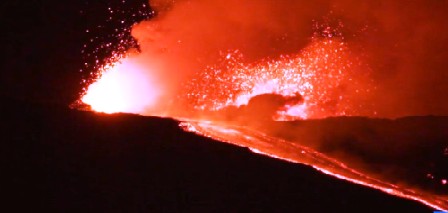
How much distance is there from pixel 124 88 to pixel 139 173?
1606 millimetres

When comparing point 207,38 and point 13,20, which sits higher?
point 207,38

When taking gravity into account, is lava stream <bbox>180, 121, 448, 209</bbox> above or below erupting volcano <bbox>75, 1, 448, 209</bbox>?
below

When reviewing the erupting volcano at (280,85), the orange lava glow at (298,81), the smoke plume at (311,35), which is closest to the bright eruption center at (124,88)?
the erupting volcano at (280,85)

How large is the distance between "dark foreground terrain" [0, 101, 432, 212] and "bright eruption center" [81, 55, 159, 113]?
101 cm

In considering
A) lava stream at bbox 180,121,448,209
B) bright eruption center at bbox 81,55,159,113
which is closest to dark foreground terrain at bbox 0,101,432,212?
lava stream at bbox 180,121,448,209

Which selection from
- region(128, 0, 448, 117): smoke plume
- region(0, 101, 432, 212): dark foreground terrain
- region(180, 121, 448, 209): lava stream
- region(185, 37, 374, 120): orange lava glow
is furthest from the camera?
region(128, 0, 448, 117): smoke plume

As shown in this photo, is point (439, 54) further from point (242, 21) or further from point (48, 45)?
point (48, 45)

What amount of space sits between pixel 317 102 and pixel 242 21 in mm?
1076

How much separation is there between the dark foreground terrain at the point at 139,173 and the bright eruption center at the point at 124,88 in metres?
1.01

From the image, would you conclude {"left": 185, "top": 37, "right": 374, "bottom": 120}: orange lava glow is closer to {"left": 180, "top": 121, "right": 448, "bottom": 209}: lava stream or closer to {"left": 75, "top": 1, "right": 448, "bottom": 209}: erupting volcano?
{"left": 75, "top": 1, "right": 448, "bottom": 209}: erupting volcano

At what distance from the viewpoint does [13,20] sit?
11.3ft

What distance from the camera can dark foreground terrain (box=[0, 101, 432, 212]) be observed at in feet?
7.11

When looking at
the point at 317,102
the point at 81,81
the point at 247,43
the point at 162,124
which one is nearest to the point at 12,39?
the point at 81,81

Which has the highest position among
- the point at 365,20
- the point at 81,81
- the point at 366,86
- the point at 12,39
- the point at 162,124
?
the point at 365,20
